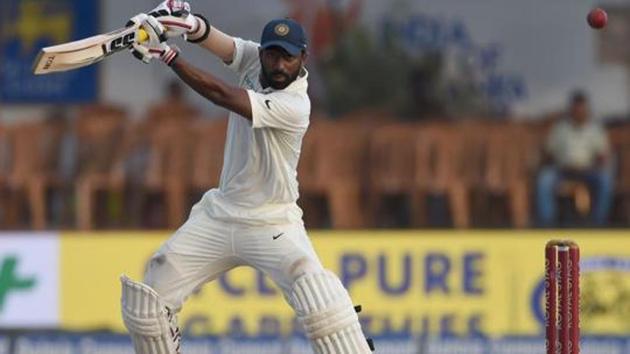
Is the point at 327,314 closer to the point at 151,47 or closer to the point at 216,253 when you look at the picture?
the point at 216,253

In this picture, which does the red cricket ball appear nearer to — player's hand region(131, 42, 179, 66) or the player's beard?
the player's beard

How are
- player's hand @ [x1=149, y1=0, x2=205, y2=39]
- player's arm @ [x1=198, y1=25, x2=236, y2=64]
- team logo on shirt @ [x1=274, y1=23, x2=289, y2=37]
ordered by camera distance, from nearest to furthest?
1. player's hand @ [x1=149, y1=0, x2=205, y2=39]
2. team logo on shirt @ [x1=274, y1=23, x2=289, y2=37]
3. player's arm @ [x1=198, y1=25, x2=236, y2=64]

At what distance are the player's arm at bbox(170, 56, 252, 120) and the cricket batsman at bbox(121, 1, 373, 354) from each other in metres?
0.13

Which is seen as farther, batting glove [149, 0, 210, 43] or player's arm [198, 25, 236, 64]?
player's arm [198, 25, 236, 64]

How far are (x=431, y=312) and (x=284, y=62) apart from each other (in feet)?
14.9

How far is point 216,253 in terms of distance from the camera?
7.27 metres

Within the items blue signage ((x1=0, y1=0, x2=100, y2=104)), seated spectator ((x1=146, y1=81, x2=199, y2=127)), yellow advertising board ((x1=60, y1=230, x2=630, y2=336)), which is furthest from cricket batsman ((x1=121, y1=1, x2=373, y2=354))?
blue signage ((x1=0, y1=0, x2=100, y2=104))

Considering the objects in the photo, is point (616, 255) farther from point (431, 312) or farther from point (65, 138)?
point (65, 138)

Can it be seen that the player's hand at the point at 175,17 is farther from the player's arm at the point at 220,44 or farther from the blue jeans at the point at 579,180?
the blue jeans at the point at 579,180

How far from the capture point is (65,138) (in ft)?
43.4

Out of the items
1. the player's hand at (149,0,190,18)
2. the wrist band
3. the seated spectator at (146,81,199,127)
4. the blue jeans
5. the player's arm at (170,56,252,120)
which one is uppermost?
the player's hand at (149,0,190,18)

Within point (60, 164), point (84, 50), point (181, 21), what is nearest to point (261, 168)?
point (181, 21)

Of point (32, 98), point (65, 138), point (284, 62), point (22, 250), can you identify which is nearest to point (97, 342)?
point (22, 250)

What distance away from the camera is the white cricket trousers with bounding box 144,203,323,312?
23.7ft
